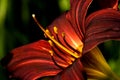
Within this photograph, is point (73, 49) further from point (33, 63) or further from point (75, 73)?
point (75, 73)

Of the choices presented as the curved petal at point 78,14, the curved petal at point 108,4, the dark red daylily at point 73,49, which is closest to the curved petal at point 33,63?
the dark red daylily at point 73,49

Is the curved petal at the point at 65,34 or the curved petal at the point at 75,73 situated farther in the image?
the curved petal at the point at 65,34

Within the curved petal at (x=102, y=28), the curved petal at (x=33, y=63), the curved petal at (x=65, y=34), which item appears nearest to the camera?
the curved petal at (x=102, y=28)

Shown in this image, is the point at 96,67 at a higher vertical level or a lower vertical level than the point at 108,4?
lower

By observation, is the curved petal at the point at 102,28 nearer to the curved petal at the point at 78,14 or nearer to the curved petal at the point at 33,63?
the curved petal at the point at 78,14

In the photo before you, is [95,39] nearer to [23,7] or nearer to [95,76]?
[95,76]

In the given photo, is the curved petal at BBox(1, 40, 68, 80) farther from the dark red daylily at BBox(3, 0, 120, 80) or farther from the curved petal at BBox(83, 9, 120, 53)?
the curved petal at BBox(83, 9, 120, 53)

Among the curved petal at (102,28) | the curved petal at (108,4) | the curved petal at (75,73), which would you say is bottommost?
the curved petal at (75,73)

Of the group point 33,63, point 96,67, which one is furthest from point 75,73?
point 33,63

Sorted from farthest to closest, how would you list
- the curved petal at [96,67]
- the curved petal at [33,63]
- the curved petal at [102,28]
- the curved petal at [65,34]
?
the curved petal at [65,34], the curved petal at [33,63], the curved petal at [96,67], the curved petal at [102,28]
